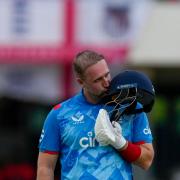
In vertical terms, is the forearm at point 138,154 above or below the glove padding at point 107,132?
below

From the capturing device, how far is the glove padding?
589cm

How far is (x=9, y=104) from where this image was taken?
16141 mm

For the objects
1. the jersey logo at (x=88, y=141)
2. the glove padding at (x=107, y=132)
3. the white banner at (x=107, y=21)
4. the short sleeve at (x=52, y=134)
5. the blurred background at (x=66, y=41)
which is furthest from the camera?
the white banner at (x=107, y=21)

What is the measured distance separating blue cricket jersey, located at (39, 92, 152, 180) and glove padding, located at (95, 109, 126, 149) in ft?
0.39

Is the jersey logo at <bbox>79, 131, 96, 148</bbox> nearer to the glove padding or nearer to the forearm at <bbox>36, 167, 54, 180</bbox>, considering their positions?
the glove padding

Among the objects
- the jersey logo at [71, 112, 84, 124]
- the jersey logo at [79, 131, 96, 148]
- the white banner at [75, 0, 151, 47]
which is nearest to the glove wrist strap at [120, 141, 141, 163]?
the jersey logo at [79, 131, 96, 148]

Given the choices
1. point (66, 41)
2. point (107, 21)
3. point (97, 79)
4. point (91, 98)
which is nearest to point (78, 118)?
point (91, 98)

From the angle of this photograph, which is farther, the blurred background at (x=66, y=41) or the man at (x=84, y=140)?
the blurred background at (x=66, y=41)

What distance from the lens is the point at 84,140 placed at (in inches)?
241

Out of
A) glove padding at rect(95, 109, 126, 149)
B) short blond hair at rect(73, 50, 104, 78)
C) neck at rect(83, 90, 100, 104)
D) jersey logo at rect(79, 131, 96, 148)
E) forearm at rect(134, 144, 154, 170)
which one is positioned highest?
short blond hair at rect(73, 50, 104, 78)

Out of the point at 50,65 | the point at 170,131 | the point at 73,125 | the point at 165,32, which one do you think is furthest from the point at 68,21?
the point at 73,125

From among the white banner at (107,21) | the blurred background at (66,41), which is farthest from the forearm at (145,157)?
the white banner at (107,21)

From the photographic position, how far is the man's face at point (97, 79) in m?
6.03

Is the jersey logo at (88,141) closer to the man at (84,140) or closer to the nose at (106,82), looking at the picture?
the man at (84,140)
